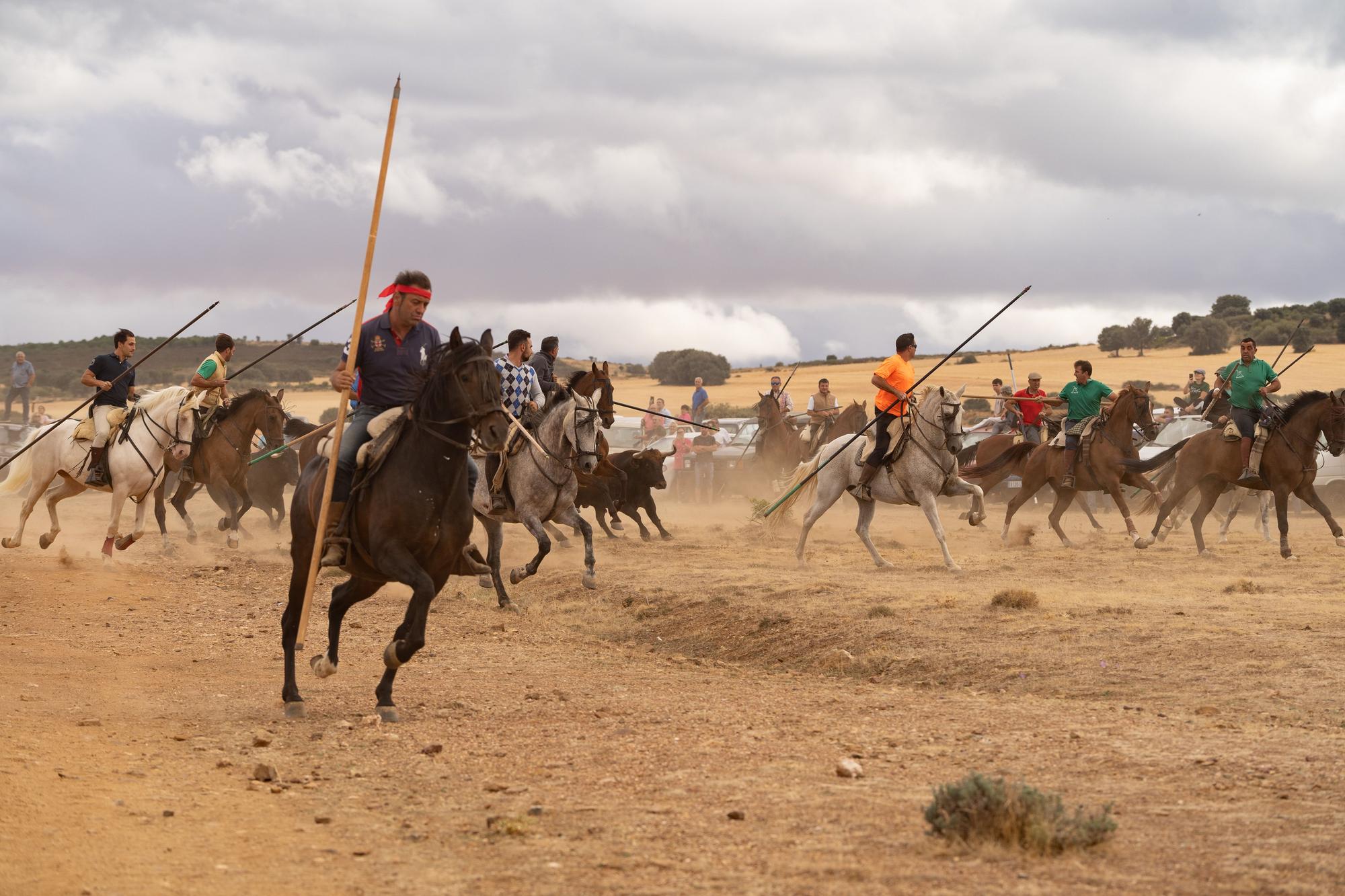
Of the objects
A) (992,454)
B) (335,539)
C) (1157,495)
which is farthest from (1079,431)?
(335,539)

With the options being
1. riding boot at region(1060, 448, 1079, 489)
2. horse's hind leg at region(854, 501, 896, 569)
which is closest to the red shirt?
riding boot at region(1060, 448, 1079, 489)

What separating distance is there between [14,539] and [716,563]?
937cm

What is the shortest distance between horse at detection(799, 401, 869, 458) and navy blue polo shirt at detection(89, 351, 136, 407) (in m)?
10.9

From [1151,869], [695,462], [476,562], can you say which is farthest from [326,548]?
[695,462]

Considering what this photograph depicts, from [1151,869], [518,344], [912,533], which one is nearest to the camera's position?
[1151,869]

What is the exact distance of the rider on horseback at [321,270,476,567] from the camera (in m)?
9.16

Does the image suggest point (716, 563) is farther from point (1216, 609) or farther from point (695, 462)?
point (695, 462)

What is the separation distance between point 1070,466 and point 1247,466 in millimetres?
2850

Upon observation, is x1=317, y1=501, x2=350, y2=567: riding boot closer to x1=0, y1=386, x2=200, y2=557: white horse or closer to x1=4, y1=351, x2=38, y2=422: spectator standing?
x1=0, y1=386, x2=200, y2=557: white horse

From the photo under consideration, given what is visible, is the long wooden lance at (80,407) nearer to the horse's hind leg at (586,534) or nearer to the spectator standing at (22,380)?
the horse's hind leg at (586,534)

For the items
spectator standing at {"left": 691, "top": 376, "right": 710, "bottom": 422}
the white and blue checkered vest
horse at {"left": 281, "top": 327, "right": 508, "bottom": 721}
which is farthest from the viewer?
spectator standing at {"left": 691, "top": 376, "right": 710, "bottom": 422}

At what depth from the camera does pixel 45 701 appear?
9.27 m

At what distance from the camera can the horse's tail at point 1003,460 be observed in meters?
22.2

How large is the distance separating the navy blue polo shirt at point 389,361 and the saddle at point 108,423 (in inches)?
410
